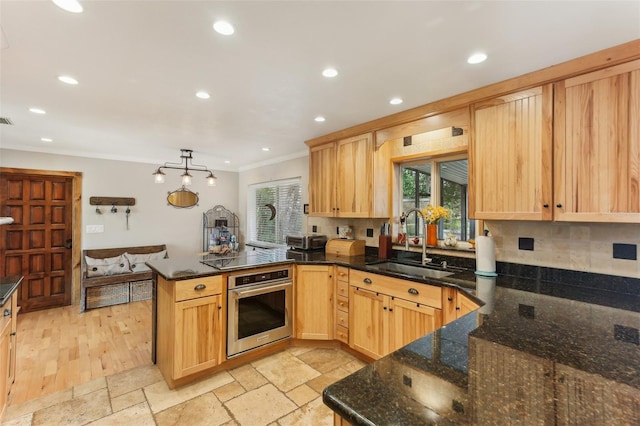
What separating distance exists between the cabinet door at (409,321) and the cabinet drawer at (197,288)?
4.96ft

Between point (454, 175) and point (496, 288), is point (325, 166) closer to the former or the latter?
point (454, 175)

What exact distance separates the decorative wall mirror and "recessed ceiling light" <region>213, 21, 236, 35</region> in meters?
4.42

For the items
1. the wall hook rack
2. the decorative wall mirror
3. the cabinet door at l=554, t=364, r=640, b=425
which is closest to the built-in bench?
the wall hook rack

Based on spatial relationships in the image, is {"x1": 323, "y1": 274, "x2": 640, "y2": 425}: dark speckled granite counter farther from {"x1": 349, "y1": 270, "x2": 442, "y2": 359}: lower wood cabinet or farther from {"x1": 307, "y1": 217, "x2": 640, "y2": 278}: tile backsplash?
{"x1": 349, "y1": 270, "x2": 442, "y2": 359}: lower wood cabinet

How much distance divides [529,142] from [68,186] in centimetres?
597

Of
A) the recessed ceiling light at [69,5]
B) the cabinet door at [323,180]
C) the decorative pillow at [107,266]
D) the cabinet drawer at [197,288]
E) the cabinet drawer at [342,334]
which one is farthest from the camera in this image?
the decorative pillow at [107,266]

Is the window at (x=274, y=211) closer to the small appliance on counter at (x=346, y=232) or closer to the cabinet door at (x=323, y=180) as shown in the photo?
the cabinet door at (x=323, y=180)

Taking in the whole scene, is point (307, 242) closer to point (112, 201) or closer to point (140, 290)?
point (140, 290)

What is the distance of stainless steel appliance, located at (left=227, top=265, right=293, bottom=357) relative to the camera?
2.60 meters

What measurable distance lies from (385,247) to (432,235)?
1.66 feet

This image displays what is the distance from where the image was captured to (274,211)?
5.25 metres

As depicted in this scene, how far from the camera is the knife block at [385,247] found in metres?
3.15

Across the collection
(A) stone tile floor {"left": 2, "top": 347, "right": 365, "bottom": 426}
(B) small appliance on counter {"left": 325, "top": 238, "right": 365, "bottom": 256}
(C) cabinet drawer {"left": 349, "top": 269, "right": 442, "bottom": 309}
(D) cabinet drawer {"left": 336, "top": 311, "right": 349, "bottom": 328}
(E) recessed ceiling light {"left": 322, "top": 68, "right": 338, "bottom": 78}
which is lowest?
(A) stone tile floor {"left": 2, "top": 347, "right": 365, "bottom": 426}

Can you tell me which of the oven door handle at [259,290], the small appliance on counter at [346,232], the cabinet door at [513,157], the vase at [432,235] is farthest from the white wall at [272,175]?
the cabinet door at [513,157]
